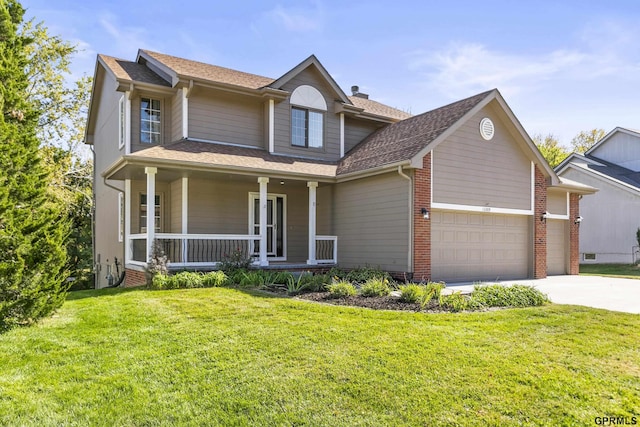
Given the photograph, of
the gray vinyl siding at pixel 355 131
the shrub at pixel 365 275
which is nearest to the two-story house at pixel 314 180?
the gray vinyl siding at pixel 355 131

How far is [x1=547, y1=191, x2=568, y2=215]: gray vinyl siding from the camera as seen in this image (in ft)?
50.5

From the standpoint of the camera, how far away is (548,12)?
999 centimetres

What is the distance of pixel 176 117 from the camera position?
13367mm

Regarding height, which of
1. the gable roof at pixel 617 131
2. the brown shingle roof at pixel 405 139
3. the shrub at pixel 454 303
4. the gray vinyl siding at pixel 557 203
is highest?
the gable roof at pixel 617 131

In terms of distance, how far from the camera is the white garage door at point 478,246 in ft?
39.9

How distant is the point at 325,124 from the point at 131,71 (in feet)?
20.2

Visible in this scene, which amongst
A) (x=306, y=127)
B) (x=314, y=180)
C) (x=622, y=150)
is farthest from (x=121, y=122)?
(x=622, y=150)

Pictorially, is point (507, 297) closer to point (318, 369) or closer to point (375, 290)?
point (375, 290)

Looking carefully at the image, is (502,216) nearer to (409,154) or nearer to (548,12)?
(409,154)

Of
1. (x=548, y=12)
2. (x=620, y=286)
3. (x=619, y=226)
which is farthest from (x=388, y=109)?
(x=619, y=226)

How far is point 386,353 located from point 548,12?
8705mm

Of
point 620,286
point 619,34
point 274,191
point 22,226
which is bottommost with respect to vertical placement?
point 620,286

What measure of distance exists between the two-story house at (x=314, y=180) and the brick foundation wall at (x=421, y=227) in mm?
32

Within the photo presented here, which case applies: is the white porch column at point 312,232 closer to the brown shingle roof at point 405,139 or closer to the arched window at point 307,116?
the brown shingle roof at point 405,139
